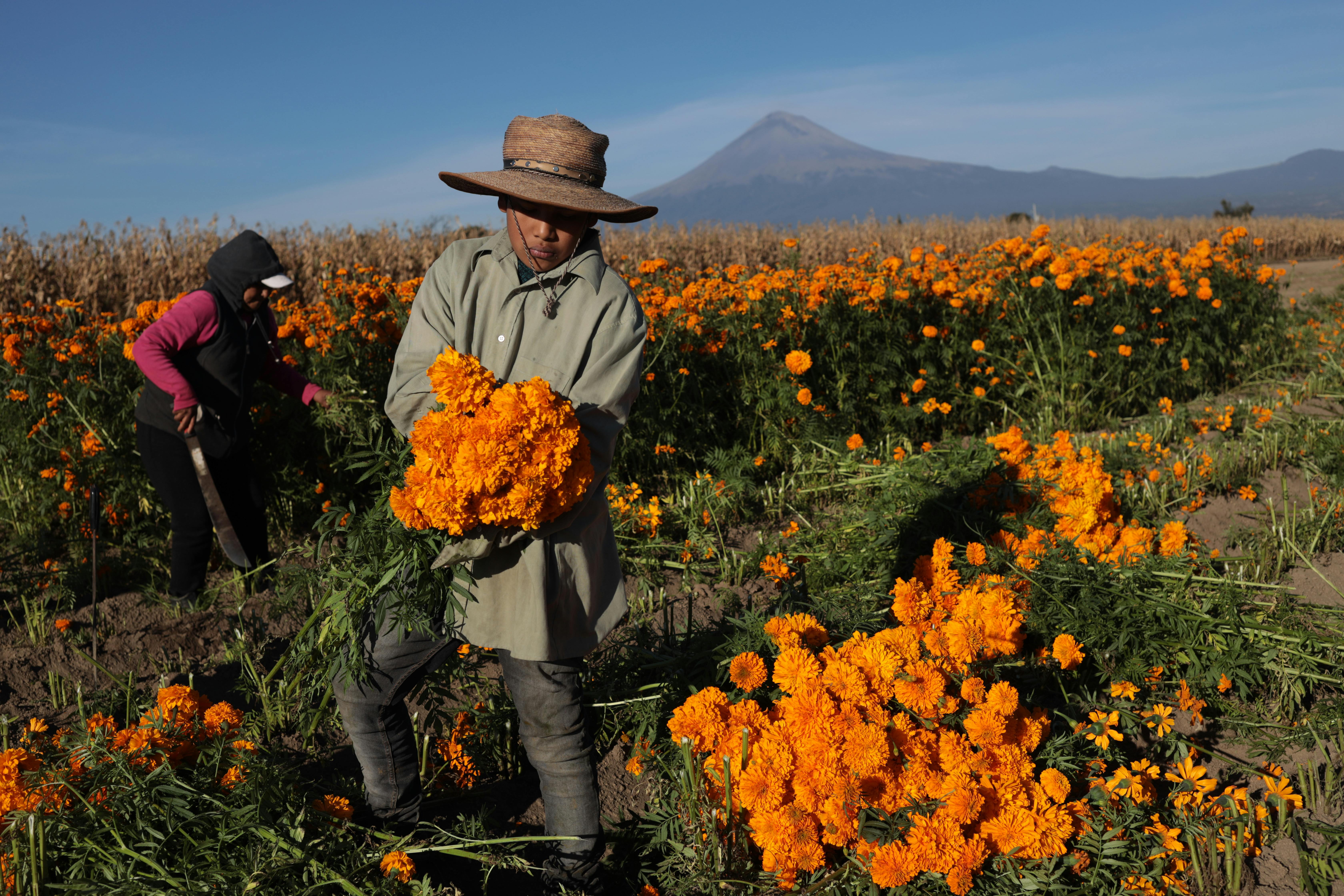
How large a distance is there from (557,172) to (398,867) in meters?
1.86

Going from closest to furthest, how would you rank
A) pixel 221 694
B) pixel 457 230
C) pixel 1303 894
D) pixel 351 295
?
pixel 1303 894, pixel 221 694, pixel 351 295, pixel 457 230

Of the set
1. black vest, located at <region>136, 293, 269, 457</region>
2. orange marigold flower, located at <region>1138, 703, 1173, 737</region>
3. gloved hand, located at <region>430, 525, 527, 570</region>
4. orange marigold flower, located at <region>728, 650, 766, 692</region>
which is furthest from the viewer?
black vest, located at <region>136, 293, 269, 457</region>

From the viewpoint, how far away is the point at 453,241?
7016 mm

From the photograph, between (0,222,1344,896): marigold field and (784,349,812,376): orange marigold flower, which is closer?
(0,222,1344,896): marigold field

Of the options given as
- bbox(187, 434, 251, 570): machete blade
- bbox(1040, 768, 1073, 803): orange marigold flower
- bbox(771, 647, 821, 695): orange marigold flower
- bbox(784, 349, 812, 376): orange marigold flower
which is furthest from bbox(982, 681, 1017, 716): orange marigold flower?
bbox(187, 434, 251, 570): machete blade

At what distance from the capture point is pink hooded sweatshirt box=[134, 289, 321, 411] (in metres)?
3.99

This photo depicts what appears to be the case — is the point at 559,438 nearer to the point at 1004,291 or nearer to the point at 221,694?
the point at 221,694

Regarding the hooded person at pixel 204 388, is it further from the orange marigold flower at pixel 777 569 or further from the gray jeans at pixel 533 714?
the orange marigold flower at pixel 777 569

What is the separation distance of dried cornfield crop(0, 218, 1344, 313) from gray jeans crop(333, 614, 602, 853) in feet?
17.9

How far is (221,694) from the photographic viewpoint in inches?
139

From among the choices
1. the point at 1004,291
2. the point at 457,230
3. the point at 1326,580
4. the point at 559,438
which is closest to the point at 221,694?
the point at 559,438

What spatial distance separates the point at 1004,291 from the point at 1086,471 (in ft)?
11.8

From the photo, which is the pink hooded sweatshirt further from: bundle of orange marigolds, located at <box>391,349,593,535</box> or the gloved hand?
bundle of orange marigolds, located at <box>391,349,593,535</box>

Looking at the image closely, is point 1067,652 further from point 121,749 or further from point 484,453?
point 121,749
